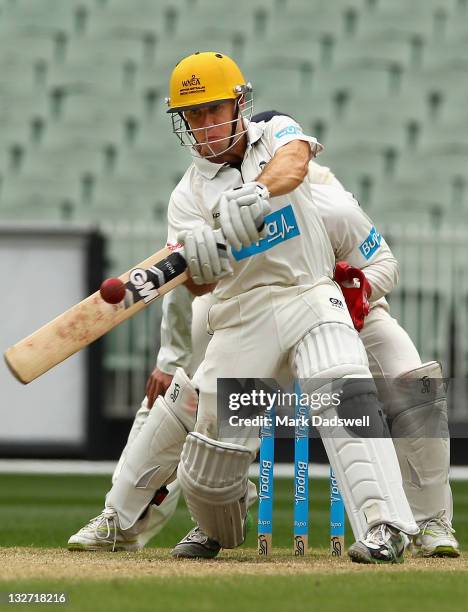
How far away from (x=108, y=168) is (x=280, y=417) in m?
6.32

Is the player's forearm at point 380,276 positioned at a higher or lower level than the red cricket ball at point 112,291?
higher

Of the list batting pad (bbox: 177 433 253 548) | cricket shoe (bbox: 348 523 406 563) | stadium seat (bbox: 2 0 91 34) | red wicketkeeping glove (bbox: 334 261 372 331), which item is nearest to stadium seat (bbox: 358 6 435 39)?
stadium seat (bbox: 2 0 91 34)

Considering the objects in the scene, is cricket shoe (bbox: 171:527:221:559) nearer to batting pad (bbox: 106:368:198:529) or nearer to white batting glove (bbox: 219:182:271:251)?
batting pad (bbox: 106:368:198:529)

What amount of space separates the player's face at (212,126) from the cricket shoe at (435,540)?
1451 mm

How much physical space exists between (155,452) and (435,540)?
97 cm

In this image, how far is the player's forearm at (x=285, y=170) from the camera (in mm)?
4129

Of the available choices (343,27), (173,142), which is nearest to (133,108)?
(173,142)

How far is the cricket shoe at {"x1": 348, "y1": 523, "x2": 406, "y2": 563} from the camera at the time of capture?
3.90 meters

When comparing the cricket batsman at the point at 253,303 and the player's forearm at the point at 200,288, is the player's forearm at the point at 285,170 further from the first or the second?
the player's forearm at the point at 200,288

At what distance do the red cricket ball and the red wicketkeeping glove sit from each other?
826 millimetres

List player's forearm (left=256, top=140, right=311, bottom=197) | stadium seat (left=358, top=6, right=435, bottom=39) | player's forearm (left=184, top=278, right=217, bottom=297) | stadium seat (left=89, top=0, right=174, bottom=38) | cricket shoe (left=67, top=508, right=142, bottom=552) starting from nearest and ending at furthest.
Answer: player's forearm (left=256, top=140, right=311, bottom=197), player's forearm (left=184, top=278, right=217, bottom=297), cricket shoe (left=67, top=508, right=142, bottom=552), stadium seat (left=358, top=6, right=435, bottom=39), stadium seat (left=89, top=0, right=174, bottom=38)

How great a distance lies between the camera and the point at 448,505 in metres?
4.77

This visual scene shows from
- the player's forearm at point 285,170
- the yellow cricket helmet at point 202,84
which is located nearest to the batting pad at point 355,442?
the player's forearm at point 285,170

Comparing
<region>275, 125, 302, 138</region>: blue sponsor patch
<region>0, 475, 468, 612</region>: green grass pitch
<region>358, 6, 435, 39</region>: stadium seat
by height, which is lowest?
<region>0, 475, 468, 612</region>: green grass pitch
